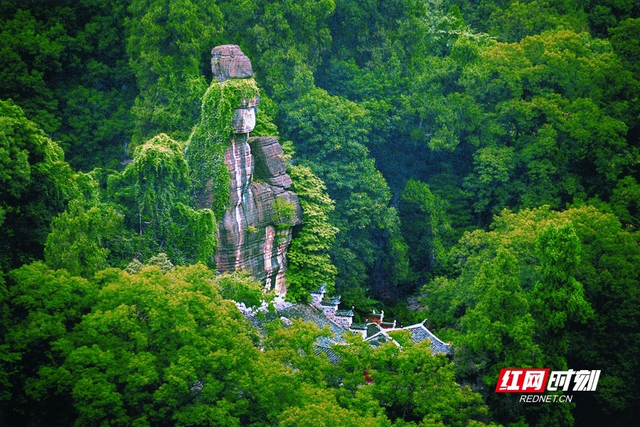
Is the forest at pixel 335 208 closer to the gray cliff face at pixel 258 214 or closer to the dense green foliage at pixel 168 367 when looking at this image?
the dense green foliage at pixel 168 367

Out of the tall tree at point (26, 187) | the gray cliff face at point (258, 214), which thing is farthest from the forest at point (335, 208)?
the gray cliff face at point (258, 214)

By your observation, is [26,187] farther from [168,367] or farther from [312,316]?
[312,316]

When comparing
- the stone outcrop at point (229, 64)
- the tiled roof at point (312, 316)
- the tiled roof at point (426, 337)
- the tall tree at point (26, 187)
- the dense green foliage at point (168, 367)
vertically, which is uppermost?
the stone outcrop at point (229, 64)

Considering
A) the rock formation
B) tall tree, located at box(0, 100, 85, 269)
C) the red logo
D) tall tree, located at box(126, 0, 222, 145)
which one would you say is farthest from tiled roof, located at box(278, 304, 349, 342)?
tall tree, located at box(0, 100, 85, 269)

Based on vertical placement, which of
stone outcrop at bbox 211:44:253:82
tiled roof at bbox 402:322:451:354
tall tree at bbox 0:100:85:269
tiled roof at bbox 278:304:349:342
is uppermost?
stone outcrop at bbox 211:44:253:82

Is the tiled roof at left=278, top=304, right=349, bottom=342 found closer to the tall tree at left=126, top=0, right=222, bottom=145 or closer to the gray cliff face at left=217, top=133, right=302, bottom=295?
the gray cliff face at left=217, top=133, right=302, bottom=295

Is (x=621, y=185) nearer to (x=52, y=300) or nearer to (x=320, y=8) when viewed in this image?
(x=320, y=8)

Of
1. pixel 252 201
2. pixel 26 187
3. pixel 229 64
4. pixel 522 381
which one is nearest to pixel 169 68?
pixel 229 64
